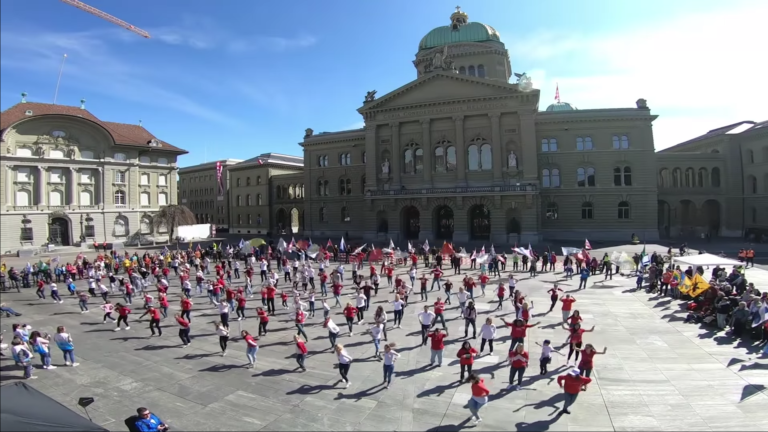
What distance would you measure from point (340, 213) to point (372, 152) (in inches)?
458

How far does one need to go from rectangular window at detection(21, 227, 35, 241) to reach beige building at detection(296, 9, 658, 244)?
123 feet

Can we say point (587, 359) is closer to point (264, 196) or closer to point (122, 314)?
point (122, 314)

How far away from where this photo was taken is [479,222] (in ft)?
174

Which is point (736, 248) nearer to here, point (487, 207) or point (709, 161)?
point (709, 161)

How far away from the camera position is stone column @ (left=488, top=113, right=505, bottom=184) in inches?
1970

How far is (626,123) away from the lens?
50469 millimetres

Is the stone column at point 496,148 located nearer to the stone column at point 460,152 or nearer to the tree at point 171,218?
the stone column at point 460,152

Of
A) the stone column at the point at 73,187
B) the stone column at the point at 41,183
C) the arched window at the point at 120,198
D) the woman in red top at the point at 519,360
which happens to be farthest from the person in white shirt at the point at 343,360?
the arched window at the point at 120,198

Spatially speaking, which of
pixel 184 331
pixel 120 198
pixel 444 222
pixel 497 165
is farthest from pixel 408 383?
pixel 120 198

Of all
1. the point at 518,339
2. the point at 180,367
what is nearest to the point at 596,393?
the point at 518,339

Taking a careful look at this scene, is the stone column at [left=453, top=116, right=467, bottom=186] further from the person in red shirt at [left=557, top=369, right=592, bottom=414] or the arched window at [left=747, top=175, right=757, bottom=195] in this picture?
the person in red shirt at [left=557, top=369, right=592, bottom=414]

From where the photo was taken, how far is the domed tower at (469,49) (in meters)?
62.4

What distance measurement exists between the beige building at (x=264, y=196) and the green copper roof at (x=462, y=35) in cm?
2926

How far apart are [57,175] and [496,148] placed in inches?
1985
